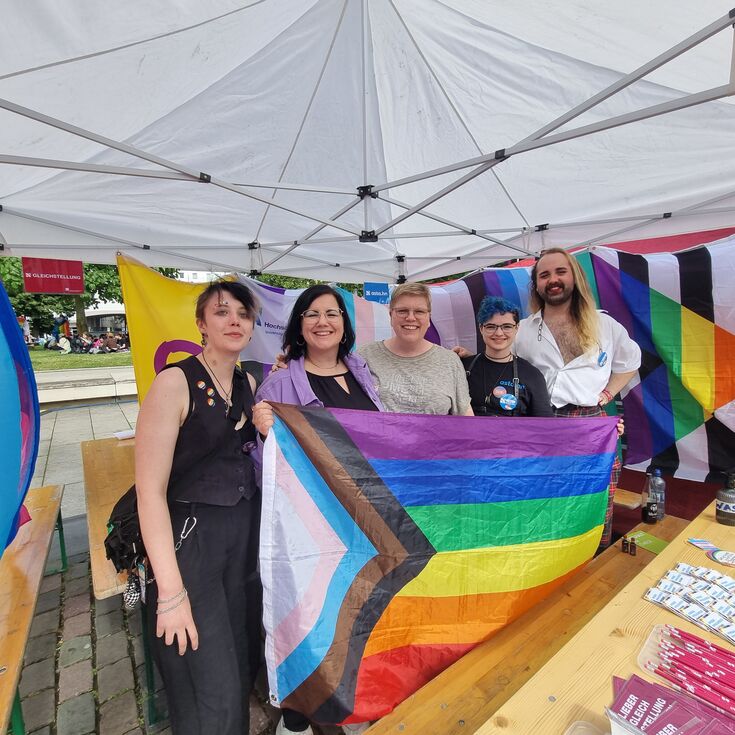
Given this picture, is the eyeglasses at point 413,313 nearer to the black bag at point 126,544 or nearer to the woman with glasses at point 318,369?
the woman with glasses at point 318,369

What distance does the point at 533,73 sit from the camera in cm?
225

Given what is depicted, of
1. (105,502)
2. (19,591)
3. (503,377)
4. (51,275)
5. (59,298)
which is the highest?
(59,298)

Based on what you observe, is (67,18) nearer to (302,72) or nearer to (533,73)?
(302,72)

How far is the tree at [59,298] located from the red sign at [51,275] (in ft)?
30.7

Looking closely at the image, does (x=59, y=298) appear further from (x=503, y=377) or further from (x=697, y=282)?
(x=697, y=282)

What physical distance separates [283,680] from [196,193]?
3652mm

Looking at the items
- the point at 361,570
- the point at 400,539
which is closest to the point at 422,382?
the point at 400,539

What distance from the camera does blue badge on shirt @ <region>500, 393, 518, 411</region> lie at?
2.00 meters

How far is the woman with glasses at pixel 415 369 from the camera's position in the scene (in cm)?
188

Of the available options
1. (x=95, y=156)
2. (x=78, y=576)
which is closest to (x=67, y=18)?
(x=95, y=156)

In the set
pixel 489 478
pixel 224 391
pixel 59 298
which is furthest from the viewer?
pixel 59 298

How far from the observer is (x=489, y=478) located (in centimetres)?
162

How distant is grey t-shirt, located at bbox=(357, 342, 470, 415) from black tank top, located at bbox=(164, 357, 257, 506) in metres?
0.74

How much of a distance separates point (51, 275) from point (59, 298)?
23.7 meters
